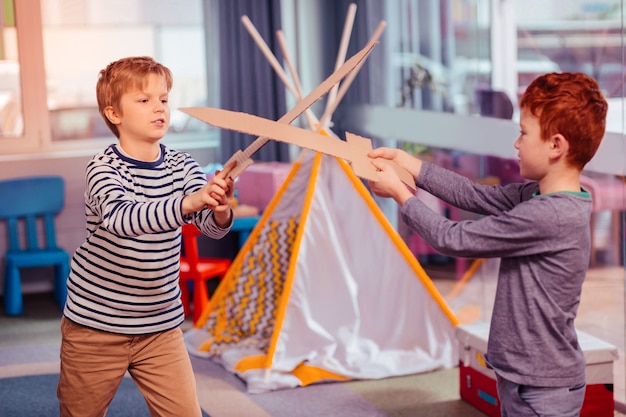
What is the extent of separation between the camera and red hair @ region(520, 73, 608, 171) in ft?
5.56

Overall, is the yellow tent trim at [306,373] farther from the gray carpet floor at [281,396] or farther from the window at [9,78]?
the window at [9,78]

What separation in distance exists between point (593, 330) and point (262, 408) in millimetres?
1293

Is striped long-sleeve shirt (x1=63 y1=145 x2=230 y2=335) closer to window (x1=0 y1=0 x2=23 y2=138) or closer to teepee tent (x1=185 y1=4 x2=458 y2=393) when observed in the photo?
teepee tent (x1=185 y1=4 x2=458 y2=393)

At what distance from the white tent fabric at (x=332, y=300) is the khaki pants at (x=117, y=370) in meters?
1.28

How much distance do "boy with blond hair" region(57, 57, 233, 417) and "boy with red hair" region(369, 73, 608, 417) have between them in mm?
466

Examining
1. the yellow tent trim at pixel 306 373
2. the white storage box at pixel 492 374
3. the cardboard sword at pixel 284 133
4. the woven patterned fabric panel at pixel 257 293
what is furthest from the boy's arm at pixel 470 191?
the woven patterned fabric panel at pixel 257 293

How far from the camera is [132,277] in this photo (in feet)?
6.36

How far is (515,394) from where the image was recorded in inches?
69.4

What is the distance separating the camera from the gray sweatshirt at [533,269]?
1703 mm

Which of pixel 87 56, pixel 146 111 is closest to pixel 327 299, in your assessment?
pixel 146 111

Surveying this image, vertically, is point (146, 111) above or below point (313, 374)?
above

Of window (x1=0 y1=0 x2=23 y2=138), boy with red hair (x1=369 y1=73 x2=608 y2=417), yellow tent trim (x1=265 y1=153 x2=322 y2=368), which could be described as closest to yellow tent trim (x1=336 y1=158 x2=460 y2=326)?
yellow tent trim (x1=265 y1=153 x2=322 y2=368)

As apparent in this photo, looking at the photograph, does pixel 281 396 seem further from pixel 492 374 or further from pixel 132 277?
pixel 132 277

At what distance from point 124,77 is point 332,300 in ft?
5.65
